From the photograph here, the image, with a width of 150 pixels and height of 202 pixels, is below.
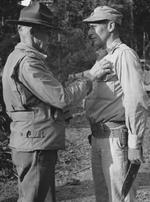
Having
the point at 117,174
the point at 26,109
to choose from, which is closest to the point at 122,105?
the point at 117,174

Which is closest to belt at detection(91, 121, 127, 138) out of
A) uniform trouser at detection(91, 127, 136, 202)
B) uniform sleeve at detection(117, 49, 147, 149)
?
uniform trouser at detection(91, 127, 136, 202)

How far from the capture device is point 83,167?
22.7 ft

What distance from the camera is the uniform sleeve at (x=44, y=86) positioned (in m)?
2.90

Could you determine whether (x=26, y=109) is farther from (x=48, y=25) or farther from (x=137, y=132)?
(x=137, y=132)

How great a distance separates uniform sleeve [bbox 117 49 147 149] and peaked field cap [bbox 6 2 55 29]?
60cm

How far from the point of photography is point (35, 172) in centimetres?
303

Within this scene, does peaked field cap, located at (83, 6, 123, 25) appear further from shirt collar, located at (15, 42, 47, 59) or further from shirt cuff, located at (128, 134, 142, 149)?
shirt cuff, located at (128, 134, 142, 149)

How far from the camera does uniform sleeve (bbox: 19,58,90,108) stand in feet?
9.50

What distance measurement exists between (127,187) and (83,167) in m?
3.74

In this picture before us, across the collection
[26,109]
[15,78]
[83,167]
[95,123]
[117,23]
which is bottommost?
[83,167]

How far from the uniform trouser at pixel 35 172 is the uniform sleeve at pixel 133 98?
0.58m

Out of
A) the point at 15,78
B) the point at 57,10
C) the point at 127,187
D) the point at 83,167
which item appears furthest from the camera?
the point at 57,10

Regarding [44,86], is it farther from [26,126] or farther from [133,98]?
[133,98]

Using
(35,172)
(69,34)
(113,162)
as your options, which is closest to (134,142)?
(113,162)
